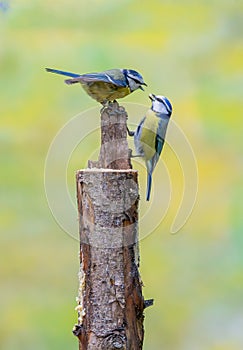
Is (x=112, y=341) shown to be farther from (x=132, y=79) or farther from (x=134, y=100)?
(x=134, y=100)

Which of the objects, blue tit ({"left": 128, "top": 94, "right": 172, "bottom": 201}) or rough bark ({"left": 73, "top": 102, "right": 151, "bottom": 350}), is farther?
blue tit ({"left": 128, "top": 94, "right": 172, "bottom": 201})

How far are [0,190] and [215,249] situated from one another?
22.4 inches

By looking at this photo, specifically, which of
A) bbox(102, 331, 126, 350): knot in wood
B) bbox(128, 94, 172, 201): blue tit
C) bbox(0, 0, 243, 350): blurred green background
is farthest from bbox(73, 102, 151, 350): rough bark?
bbox(0, 0, 243, 350): blurred green background

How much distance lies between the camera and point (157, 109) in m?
1.18

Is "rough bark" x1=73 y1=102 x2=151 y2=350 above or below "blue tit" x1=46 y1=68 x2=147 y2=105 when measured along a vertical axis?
below

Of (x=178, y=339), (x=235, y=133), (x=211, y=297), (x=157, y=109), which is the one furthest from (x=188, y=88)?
(x=178, y=339)

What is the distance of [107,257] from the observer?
108 cm

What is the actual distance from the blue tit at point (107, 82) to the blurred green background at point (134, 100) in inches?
12.3

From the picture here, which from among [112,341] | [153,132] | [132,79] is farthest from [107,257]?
[132,79]

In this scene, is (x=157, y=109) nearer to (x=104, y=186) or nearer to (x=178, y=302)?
(x=104, y=186)

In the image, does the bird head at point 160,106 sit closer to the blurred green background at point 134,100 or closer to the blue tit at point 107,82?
the blue tit at point 107,82

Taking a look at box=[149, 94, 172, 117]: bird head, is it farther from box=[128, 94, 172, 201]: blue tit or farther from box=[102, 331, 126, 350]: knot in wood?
box=[102, 331, 126, 350]: knot in wood

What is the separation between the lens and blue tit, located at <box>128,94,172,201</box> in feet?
3.84

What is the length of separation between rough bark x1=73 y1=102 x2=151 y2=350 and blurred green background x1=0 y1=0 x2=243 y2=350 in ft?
1.44
